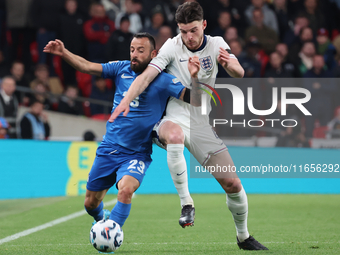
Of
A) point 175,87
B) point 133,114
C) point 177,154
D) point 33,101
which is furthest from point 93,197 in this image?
point 33,101

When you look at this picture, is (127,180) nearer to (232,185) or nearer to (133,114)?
(133,114)

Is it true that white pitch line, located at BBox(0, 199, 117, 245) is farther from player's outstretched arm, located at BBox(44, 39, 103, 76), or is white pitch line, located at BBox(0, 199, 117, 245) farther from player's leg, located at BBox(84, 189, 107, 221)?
player's outstretched arm, located at BBox(44, 39, 103, 76)

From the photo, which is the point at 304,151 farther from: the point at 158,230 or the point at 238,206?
the point at 238,206

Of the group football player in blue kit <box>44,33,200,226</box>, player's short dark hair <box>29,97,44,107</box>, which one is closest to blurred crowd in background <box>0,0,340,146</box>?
player's short dark hair <box>29,97,44,107</box>

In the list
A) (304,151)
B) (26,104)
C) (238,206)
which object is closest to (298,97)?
(304,151)

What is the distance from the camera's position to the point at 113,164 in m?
5.12

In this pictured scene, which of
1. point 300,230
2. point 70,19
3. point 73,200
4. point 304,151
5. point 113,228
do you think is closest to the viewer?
point 113,228

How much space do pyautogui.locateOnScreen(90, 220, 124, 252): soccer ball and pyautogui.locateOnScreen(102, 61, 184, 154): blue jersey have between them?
93 cm

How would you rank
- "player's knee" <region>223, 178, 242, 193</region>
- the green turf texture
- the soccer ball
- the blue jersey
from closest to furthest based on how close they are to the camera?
the soccer ball, "player's knee" <region>223, 178, 242, 193</region>, the blue jersey, the green turf texture

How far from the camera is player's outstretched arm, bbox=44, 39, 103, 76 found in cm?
506

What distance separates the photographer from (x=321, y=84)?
11672 millimetres

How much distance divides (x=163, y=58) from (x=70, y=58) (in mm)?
926

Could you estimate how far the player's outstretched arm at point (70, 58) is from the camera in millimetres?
5059

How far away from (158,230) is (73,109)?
6.37 metres
